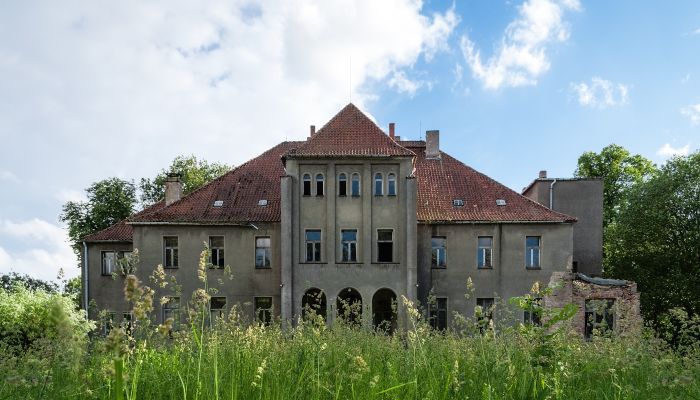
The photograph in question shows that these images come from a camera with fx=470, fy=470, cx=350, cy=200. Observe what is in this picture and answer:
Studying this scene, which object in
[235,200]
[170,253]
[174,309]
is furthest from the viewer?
[235,200]

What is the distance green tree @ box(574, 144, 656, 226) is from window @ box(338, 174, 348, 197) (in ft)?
89.1

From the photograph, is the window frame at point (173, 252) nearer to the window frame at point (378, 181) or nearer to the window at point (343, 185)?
the window at point (343, 185)

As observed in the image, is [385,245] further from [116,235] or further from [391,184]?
[116,235]

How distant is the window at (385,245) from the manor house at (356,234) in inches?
2.0

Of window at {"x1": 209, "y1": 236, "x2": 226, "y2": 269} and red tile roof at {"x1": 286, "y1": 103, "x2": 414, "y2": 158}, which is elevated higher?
red tile roof at {"x1": 286, "y1": 103, "x2": 414, "y2": 158}

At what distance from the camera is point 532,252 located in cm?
2516

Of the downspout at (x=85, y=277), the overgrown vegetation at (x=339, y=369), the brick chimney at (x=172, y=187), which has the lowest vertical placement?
the downspout at (x=85, y=277)

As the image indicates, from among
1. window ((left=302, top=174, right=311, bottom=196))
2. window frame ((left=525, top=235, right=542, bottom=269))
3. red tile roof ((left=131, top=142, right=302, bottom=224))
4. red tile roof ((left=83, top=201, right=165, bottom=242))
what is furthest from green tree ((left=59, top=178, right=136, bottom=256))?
window frame ((left=525, top=235, right=542, bottom=269))

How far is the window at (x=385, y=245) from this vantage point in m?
23.6

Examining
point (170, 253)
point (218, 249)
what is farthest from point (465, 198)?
point (170, 253)

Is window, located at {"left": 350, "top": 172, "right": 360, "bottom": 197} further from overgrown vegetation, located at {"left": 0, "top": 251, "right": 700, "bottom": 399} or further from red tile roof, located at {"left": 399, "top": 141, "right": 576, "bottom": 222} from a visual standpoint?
overgrown vegetation, located at {"left": 0, "top": 251, "right": 700, "bottom": 399}

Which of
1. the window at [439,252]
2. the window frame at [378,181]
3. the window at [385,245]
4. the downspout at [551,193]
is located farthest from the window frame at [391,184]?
the downspout at [551,193]

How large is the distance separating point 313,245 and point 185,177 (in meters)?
25.7

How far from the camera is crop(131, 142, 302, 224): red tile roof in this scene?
25.5 meters
